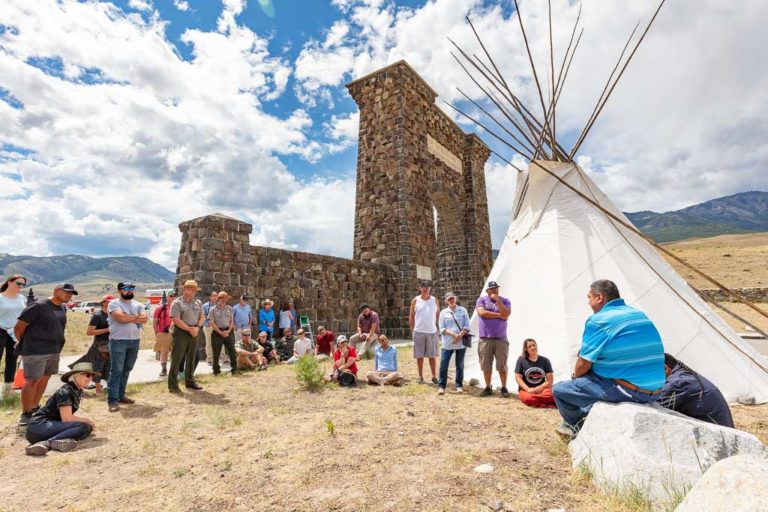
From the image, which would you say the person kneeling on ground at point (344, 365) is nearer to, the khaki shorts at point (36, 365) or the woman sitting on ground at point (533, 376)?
the woman sitting on ground at point (533, 376)

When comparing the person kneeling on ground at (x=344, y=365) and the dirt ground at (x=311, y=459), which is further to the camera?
the person kneeling on ground at (x=344, y=365)

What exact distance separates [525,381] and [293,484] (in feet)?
11.7

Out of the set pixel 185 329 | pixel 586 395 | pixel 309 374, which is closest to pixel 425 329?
pixel 309 374

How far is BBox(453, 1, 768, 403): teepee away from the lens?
522cm

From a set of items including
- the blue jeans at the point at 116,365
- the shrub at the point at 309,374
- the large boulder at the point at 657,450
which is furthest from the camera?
the shrub at the point at 309,374

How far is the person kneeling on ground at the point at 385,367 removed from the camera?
6.67 m

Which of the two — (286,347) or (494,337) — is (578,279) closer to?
(494,337)

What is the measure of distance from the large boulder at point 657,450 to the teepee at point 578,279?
2.64 meters

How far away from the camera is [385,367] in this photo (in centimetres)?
689

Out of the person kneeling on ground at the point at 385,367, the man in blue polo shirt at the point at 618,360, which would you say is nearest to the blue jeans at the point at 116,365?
the person kneeling on ground at the point at 385,367

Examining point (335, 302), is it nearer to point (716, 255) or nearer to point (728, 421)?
point (728, 421)

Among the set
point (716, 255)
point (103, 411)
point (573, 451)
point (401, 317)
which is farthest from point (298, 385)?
point (716, 255)

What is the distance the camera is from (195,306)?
6.28 m

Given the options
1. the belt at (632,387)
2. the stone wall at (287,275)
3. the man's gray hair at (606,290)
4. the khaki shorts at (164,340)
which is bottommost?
the belt at (632,387)
